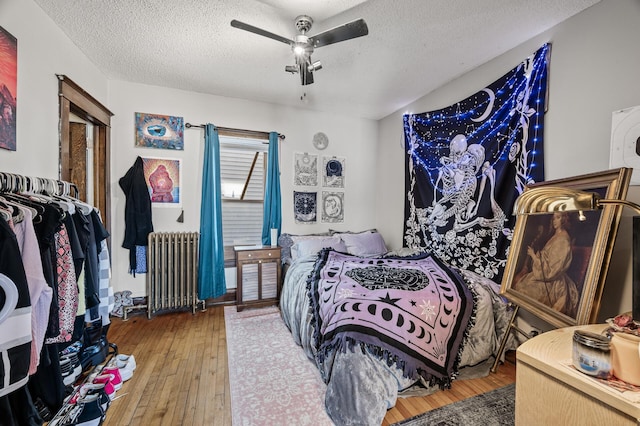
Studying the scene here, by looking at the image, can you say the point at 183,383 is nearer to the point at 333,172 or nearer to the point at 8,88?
the point at 8,88

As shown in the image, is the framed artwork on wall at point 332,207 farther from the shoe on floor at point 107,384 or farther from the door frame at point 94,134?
the shoe on floor at point 107,384

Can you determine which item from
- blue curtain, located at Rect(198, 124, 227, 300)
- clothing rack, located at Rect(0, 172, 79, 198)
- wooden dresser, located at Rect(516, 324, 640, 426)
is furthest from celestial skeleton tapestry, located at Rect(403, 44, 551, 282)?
clothing rack, located at Rect(0, 172, 79, 198)

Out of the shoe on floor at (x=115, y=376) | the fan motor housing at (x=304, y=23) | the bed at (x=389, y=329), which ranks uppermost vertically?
the fan motor housing at (x=304, y=23)

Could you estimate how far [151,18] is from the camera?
196 centimetres

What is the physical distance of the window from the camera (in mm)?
3590

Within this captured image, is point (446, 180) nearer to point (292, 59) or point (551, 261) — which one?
point (551, 261)

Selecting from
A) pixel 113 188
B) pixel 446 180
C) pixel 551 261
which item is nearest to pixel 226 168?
pixel 113 188

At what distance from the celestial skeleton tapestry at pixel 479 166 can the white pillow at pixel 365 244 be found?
1.48 feet

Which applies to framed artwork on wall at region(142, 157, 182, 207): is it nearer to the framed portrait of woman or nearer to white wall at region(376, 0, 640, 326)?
the framed portrait of woman

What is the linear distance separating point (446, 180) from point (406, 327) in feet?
→ 5.96

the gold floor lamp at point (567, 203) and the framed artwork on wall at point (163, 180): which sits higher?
the framed artwork on wall at point (163, 180)

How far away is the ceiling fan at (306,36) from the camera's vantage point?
1636 millimetres

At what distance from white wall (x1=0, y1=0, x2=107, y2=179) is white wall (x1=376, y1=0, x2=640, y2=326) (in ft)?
11.9

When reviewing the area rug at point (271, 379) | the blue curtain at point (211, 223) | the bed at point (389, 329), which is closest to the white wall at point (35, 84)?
the blue curtain at point (211, 223)
